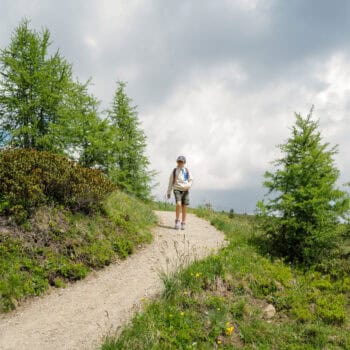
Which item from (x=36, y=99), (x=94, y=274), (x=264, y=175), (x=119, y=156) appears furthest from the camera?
(x=119, y=156)

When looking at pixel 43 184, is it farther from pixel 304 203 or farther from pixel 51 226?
pixel 304 203

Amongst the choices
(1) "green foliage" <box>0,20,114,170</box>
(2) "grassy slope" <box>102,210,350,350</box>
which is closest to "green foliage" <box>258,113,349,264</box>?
(2) "grassy slope" <box>102,210,350,350</box>

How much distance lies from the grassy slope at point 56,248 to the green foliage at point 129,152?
1010cm

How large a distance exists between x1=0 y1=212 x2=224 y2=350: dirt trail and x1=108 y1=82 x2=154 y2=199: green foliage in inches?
459

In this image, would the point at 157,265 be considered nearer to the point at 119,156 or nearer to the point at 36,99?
the point at 36,99

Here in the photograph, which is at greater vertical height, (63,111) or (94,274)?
(63,111)

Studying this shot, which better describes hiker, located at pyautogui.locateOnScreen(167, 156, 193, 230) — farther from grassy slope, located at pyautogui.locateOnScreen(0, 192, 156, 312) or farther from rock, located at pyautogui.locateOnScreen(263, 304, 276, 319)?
rock, located at pyautogui.locateOnScreen(263, 304, 276, 319)

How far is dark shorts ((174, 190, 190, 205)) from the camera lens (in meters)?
11.8

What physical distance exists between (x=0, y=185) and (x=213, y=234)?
7.30 metres

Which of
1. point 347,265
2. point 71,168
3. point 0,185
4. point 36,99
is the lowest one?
point 347,265

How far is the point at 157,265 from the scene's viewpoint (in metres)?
8.59

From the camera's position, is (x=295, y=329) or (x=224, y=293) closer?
(x=295, y=329)

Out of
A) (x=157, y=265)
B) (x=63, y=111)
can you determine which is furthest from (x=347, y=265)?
(x=63, y=111)

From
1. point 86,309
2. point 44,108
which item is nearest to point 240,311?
point 86,309
